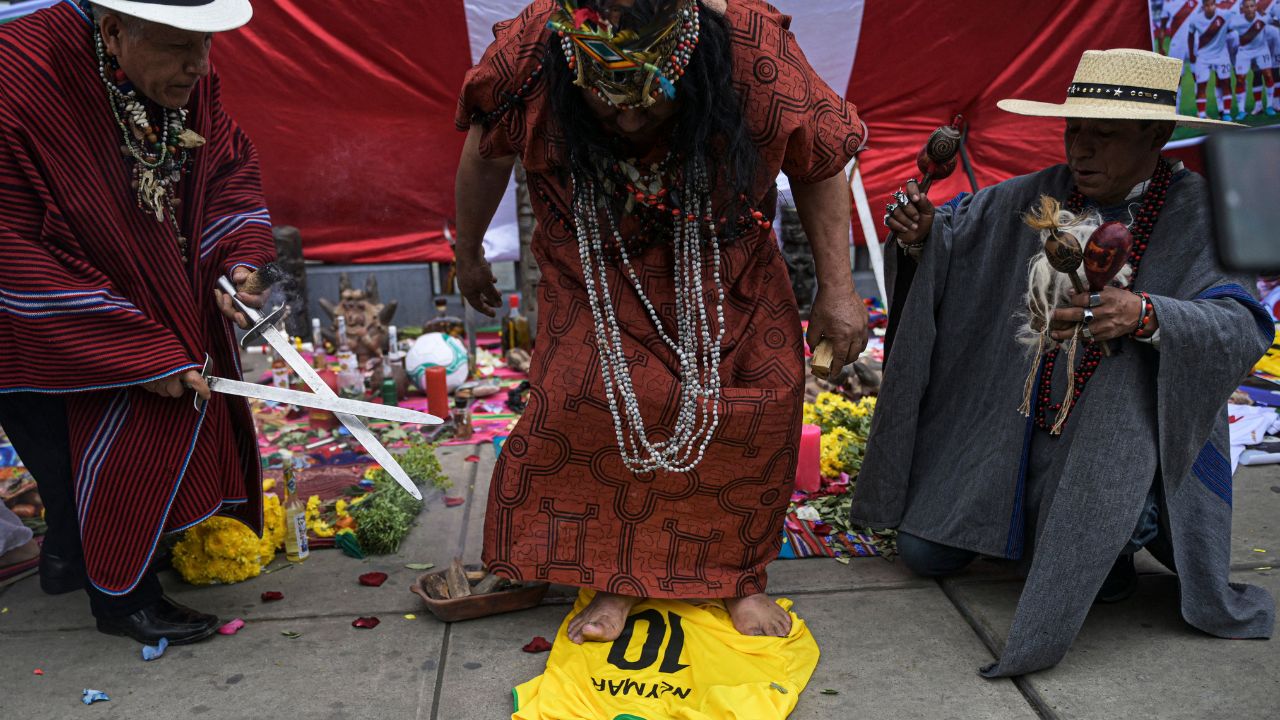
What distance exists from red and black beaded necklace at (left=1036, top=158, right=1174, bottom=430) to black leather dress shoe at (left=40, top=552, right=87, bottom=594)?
2.82 m

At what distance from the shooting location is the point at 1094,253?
7.95 ft

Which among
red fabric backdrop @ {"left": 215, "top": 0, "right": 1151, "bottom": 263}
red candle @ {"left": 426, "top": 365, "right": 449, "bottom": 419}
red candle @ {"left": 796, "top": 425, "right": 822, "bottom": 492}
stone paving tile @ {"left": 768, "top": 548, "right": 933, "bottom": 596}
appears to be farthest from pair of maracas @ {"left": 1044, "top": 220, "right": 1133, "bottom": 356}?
red fabric backdrop @ {"left": 215, "top": 0, "right": 1151, "bottom": 263}

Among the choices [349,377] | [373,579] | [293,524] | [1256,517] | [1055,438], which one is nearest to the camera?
[1055,438]

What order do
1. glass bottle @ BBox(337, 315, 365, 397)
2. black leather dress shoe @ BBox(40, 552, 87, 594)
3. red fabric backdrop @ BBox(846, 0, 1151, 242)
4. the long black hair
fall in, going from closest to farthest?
the long black hair, black leather dress shoe @ BBox(40, 552, 87, 594), glass bottle @ BBox(337, 315, 365, 397), red fabric backdrop @ BBox(846, 0, 1151, 242)

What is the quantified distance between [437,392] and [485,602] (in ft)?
7.27

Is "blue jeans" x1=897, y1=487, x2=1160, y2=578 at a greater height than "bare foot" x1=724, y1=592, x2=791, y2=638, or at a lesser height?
greater

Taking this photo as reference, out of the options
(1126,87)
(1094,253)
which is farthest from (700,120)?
(1126,87)

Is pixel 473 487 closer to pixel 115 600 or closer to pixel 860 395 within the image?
pixel 115 600

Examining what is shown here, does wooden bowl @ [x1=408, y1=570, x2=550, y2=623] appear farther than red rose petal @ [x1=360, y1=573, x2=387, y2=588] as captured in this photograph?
No

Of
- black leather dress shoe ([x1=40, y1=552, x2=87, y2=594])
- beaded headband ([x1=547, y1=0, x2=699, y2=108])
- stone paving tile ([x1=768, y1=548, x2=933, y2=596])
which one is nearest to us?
beaded headband ([x1=547, y1=0, x2=699, y2=108])

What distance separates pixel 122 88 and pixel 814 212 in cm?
181

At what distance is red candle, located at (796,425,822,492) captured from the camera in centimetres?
384

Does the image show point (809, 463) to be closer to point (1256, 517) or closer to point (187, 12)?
point (1256, 517)

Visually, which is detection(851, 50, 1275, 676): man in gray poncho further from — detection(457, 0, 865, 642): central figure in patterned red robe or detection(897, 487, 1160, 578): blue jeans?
detection(457, 0, 865, 642): central figure in patterned red robe
